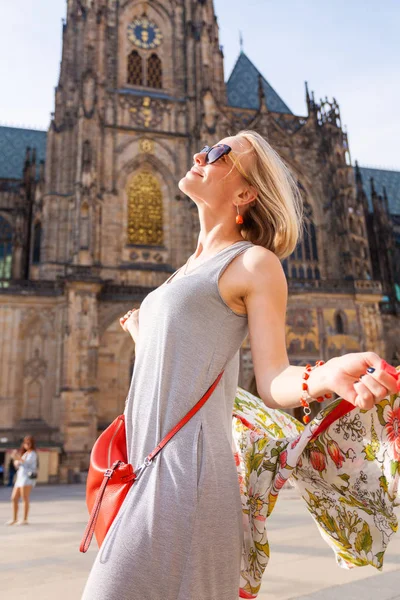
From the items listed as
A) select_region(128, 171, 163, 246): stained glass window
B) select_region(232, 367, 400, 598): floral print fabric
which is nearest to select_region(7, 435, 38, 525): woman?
select_region(232, 367, 400, 598): floral print fabric

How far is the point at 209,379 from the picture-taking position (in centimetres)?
124

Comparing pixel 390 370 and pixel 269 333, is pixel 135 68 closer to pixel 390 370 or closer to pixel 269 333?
pixel 269 333

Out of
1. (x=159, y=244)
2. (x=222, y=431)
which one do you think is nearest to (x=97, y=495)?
(x=222, y=431)

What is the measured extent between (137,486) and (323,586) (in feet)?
9.57

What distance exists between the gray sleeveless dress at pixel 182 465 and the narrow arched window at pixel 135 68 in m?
23.1

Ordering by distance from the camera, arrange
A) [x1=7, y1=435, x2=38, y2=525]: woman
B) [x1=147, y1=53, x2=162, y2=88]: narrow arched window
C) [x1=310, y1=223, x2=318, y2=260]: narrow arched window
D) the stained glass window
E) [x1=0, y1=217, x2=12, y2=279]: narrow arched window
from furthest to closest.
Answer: [x1=0, y1=217, x2=12, y2=279]: narrow arched window < [x1=147, y1=53, x2=162, y2=88]: narrow arched window < [x1=310, y1=223, x2=318, y2=260]: narrow arched window < the stained glass window < [x1=7, y1=435, x2=38, y2=525]: woman

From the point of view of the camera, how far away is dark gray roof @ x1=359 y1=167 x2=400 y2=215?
1323 inches

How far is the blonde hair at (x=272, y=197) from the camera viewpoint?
147cm

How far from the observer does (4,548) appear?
513 centimetres

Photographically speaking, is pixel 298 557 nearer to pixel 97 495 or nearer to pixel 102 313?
pixel 97 495

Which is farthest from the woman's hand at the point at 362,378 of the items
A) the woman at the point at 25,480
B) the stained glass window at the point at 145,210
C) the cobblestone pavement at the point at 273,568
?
the stained glass window at the point at 145,210

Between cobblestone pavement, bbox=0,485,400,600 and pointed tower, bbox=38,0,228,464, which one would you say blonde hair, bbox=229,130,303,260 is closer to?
cobblestone pavement, bbox=0,485,400,600

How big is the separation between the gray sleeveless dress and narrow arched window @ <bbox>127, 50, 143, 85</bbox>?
75.8ft

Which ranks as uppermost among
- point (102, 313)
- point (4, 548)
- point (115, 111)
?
point (115, 111)
